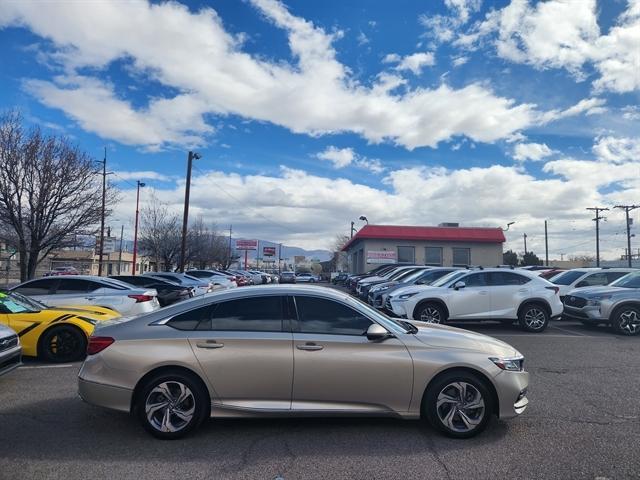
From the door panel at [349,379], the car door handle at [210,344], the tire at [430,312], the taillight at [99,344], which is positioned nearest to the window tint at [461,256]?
the tire at [430,312]

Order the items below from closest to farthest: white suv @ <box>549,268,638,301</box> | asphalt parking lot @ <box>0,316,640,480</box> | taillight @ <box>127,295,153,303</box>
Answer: asphalt parking lot @ <box>0,316,640,480</box> < taillight @ <box>127,295,153,303</box> < white suv @ <box>549,268,638,301</box>

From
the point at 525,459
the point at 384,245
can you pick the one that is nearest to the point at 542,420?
the point at 525,459

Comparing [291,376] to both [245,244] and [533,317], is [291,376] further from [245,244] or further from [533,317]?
[245,244]

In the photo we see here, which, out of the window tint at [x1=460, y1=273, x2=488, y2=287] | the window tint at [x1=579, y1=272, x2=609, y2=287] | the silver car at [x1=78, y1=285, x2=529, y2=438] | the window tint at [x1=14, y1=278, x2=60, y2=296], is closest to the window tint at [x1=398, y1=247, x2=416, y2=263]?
the window tint at [x1=579, y1=272, x2=609, y2=287]

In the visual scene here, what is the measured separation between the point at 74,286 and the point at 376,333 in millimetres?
9020

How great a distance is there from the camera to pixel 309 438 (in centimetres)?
475

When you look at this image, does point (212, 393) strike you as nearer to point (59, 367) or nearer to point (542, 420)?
point (542, 420)

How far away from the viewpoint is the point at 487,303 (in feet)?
41.0

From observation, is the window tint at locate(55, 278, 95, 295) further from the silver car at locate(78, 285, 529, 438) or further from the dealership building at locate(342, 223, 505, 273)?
the dealership building at locate(342, 223, 505, 273)

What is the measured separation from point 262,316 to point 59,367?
490 centimetres

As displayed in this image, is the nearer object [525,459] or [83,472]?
[83,472]

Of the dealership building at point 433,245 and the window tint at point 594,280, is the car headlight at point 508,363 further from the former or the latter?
the dealership building at point 433,245

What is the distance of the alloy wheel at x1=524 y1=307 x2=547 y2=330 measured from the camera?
12492 millimetres

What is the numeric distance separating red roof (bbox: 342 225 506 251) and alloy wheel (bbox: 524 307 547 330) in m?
29.9
